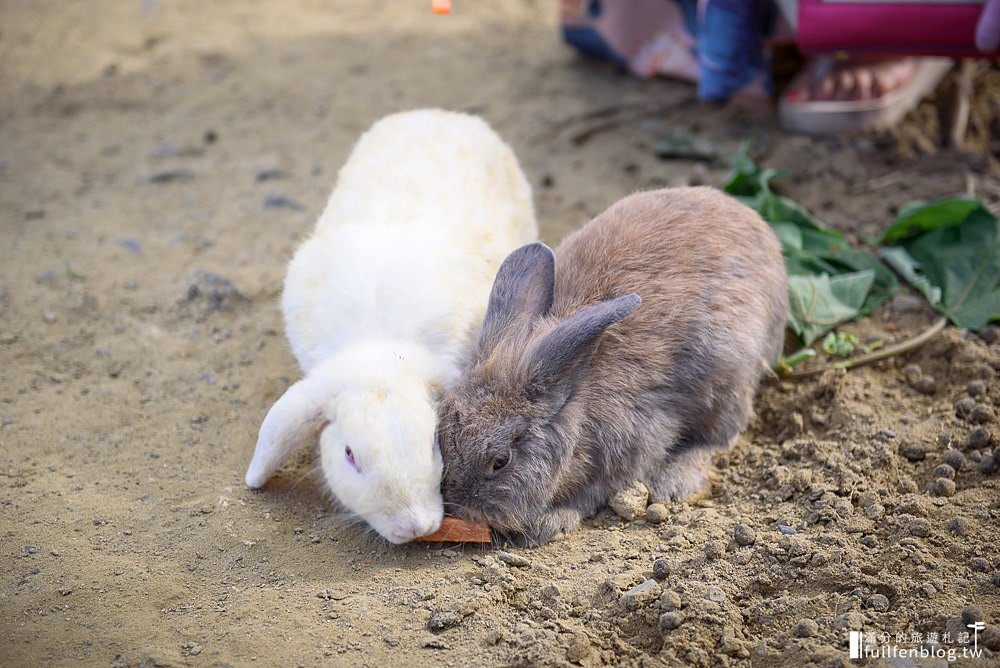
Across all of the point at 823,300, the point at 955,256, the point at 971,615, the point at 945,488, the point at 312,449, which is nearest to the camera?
the point at 971,615

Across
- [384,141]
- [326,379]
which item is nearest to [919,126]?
[384,141]

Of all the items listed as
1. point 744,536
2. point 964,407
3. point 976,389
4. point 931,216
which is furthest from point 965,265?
point 744,536

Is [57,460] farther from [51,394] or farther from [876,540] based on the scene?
[876,540]

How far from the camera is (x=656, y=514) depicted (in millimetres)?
3680

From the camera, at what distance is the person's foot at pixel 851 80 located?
6.31 meters

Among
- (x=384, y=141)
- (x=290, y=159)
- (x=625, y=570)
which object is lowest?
(x=625, y=570)

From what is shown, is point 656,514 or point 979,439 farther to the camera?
point 979,439

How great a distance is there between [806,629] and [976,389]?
1.65m

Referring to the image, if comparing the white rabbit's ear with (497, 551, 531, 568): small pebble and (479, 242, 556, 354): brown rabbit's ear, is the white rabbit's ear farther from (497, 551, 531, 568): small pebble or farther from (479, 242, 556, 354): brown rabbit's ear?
(497, 551, 531, 568): small pebble

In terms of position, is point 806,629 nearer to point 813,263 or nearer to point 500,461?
point 500,461

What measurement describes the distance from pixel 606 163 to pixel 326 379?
10.2 feet

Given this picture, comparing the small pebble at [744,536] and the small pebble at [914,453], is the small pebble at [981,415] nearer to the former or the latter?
the small pebble at [914,453]

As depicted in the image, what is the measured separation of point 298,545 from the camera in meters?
3.57

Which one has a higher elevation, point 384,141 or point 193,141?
point 384,141
